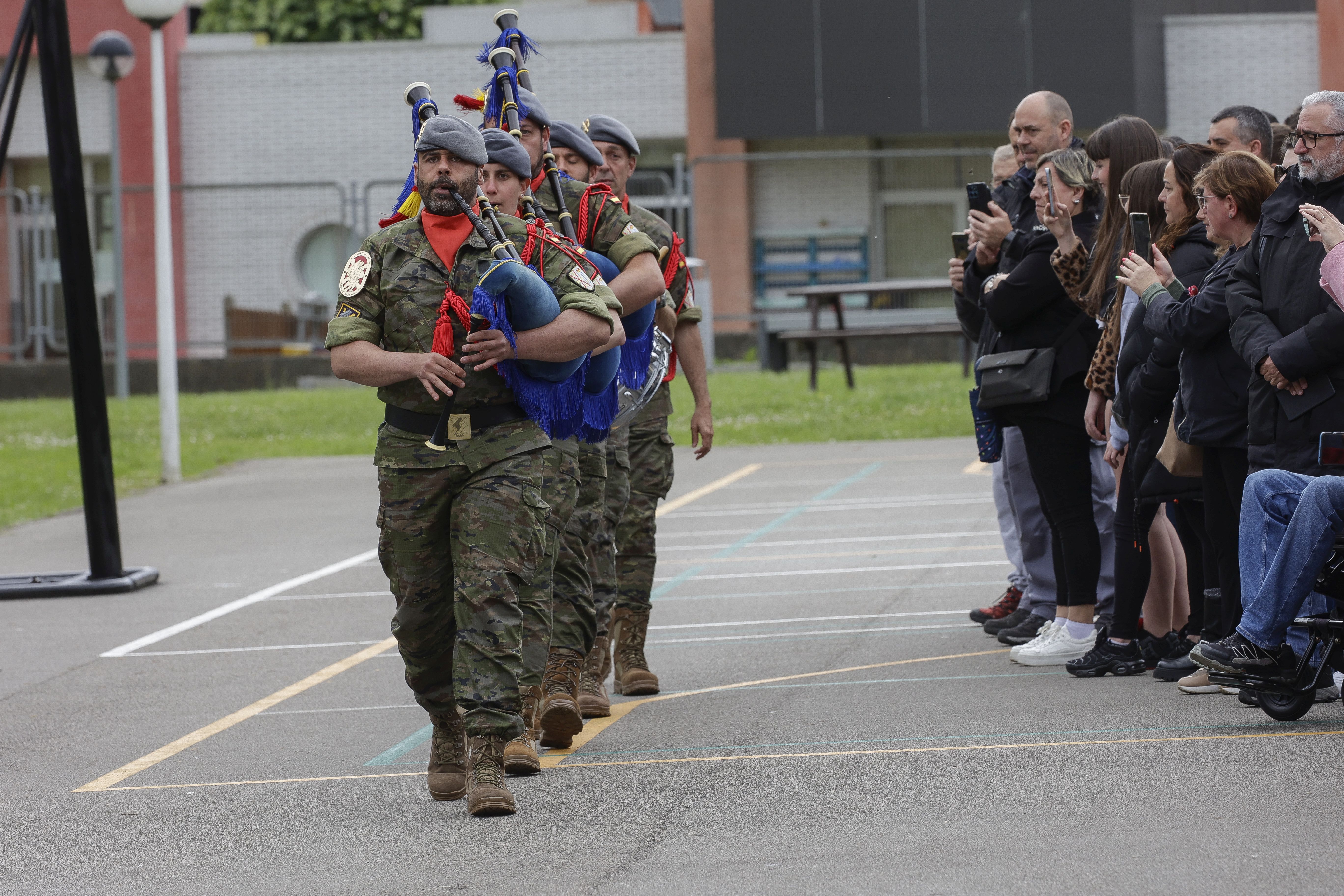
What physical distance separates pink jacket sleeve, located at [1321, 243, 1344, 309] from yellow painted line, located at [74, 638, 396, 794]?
14.9ft

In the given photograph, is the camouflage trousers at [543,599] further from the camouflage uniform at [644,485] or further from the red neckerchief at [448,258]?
the camouflage uniform at [644,485]

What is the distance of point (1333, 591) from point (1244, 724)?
56 cm

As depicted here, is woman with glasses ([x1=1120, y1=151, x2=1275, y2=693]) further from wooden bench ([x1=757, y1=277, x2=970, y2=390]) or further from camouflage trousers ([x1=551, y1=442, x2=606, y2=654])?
wooden bench ([x1=757, y1=277, x2=970, y2=390])

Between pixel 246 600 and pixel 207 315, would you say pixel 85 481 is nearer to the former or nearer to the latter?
pixel 246 600

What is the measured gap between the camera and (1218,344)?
6.81 meters

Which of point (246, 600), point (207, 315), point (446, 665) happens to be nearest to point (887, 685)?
point (446, 665)

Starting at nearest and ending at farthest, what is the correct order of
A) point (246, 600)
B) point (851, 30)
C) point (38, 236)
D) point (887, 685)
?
point (887, 685)
point (246, 600)
point (38, 236)
point (851, 30)

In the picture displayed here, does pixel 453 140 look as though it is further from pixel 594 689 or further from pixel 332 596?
pixel 332 596

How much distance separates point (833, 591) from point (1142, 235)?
12.0ft

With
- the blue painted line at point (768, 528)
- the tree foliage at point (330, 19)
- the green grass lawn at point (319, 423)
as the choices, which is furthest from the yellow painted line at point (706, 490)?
the tree foliage at point (330, 19)

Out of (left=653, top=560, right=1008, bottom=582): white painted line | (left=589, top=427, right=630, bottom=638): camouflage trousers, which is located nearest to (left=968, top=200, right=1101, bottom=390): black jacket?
(left=589, top=427, right=630, bottom=638): camouflage trousers

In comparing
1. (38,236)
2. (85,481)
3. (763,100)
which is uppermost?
(763,100)

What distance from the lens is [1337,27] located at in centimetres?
2862

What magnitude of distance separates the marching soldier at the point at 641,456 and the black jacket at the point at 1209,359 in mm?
1883
